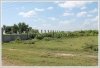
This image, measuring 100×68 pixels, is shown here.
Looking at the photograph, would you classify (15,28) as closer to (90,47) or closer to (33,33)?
(33,33)

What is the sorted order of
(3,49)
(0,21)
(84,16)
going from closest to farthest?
1. (0,21)
2. (84,16)
3. (3,49)

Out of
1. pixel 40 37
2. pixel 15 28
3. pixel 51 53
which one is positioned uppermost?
pixel 15 28

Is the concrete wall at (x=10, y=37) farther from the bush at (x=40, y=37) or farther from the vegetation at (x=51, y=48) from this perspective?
the bush at (x=40, y=37)

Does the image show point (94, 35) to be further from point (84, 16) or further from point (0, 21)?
point (0, 21)

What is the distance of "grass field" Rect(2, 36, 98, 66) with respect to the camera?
3.05m

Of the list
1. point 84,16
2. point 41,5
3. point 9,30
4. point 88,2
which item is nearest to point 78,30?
point 84,16

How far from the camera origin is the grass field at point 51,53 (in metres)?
3.05

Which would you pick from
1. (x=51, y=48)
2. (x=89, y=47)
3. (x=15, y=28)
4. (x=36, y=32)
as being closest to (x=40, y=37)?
(x=36, y=32)

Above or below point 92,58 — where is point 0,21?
above

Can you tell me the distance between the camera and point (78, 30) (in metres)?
3.07

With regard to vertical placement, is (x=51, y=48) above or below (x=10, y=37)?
below

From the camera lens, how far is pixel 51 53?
3.21m

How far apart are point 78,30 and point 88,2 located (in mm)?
414

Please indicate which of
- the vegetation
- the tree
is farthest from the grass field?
the tree
